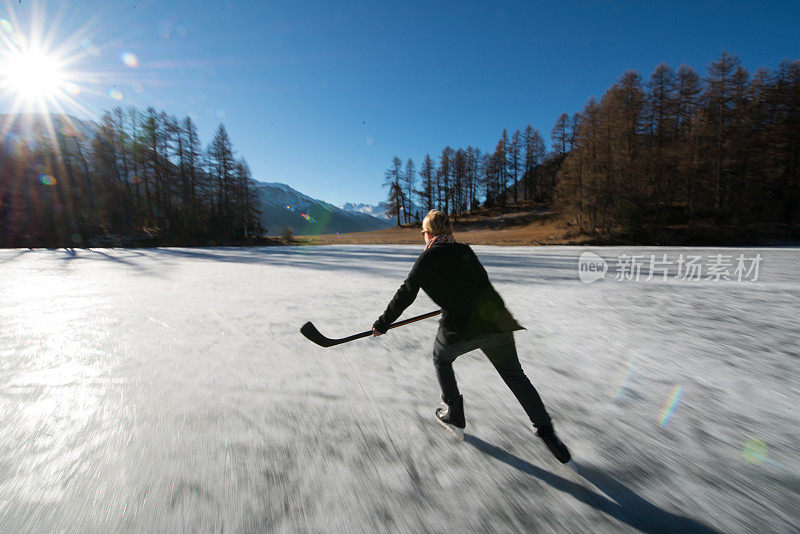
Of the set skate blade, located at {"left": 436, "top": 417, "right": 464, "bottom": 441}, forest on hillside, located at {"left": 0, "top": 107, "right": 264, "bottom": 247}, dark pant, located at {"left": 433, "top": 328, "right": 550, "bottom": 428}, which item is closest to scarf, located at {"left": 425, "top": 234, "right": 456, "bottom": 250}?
dark pant, located at {"left": 433, "top": 328, "right": 550, "bottom": 428}

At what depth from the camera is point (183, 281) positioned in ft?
28.5

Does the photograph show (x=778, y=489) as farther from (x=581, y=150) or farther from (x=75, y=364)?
(x=581, y=150)

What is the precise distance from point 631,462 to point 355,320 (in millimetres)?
3948

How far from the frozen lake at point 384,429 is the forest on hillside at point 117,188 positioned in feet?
101

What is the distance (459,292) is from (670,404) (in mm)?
2332

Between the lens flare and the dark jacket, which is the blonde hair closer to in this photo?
the dark jacket

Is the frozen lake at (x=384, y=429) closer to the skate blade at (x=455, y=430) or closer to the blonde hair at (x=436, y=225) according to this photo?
the skate blade at (x=455, y=430)

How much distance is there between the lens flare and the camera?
8.05ft

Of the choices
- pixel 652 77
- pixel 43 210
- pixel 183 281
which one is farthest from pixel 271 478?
pixel 652 77

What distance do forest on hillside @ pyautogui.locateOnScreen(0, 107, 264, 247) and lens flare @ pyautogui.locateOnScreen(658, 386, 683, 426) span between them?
3584cm

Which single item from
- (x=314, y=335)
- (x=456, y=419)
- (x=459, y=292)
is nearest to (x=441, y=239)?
(x=459, y=292)

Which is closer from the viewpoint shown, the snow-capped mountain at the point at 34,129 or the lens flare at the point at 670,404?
the lens flare at the point at 670,404

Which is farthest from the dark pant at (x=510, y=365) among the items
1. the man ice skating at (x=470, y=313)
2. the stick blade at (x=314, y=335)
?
the stick blade at (x=314, y=335)

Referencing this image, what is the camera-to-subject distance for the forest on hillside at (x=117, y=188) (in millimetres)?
25625
